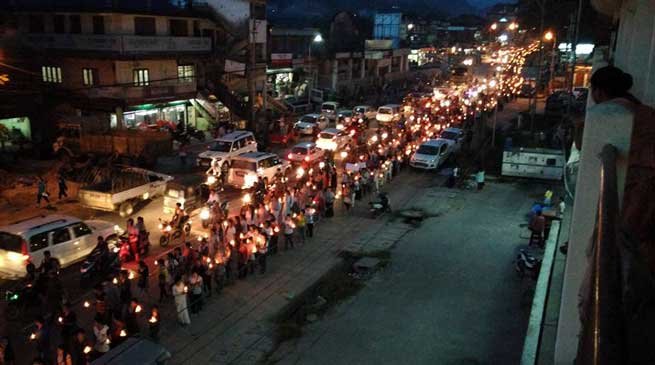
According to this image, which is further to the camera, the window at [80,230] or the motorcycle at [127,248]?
the motorcycle at [127,248]

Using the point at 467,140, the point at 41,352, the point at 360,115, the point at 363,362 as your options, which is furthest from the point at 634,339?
the point at 360,115

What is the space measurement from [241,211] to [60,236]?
5.37 meters

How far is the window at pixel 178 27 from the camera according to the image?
118 feet

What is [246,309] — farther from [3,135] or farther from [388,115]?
[388,115]

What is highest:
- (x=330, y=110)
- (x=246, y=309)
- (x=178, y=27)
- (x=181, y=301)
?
(x=178, y=27)

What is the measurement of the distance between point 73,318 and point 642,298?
11423 mm

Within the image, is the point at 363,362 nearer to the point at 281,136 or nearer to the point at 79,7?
the point at 281,136

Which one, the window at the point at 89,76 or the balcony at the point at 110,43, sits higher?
the balcony at the point at 110,43

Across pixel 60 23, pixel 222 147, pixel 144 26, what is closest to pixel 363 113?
pixel 144 26

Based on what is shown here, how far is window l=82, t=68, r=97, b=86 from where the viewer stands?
107 ft

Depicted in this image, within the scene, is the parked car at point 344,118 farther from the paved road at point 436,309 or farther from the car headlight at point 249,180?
the paved road at point 436,309

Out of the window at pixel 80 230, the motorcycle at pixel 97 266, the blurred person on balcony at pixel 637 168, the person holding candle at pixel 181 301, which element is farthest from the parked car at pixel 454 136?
the blurred person on balcony at pixel 637 168

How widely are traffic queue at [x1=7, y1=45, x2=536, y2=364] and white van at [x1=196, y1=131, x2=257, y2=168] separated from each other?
0.06 m

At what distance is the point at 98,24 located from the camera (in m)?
32.2
